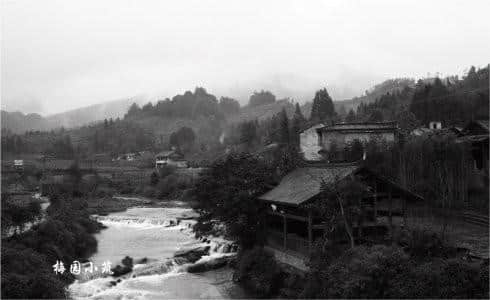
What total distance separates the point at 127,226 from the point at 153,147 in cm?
8387

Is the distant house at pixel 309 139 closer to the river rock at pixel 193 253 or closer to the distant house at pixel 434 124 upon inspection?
the distant house at pixel 434 124

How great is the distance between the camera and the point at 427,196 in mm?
26688

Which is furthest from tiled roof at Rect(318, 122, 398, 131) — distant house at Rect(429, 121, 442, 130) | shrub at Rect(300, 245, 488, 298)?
shrub at Rect(300, 245, 488, 298)

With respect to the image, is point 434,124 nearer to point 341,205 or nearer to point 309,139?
point 309,139

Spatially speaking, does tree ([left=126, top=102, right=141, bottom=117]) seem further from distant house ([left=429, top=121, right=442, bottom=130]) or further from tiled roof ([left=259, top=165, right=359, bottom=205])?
tiled roof ([left=259, top=165, right=359, bottom=205])

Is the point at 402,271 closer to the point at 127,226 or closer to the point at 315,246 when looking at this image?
the point at 315,246

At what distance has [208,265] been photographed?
2389cm

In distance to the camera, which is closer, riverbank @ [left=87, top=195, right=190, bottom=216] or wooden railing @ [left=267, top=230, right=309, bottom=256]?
wooden railing @ [left=267, top=230, right=309, bottom=256]

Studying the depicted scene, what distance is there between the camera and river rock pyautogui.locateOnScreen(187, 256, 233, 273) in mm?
23647

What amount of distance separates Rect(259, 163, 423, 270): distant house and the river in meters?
2.77

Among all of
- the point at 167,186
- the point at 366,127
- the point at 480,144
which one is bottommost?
the point at 167,186

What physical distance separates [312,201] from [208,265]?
8.70 m

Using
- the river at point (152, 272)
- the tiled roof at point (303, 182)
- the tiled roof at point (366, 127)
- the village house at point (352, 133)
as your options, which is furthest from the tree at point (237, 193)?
the tiled roof at point (366, 127)

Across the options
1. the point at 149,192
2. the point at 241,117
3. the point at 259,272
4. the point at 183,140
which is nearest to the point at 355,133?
the point at 259,272
